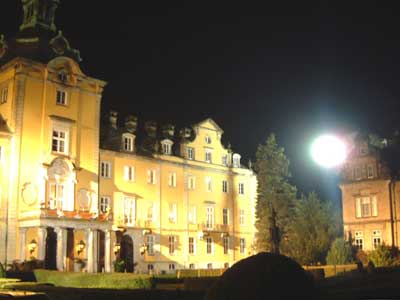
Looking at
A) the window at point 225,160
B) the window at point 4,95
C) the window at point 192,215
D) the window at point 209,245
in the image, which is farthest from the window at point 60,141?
the window at point 225,160

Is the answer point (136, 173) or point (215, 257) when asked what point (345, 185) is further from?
point (136, 173)

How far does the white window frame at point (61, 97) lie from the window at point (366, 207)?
28719 mm

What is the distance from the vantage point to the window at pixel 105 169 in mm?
47466

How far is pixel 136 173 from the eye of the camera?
50.2m

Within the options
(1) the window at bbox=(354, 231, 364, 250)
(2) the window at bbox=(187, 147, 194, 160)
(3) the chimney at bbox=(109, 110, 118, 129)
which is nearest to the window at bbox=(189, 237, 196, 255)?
(2) the window at bbox=(187, 147, 194, 160)

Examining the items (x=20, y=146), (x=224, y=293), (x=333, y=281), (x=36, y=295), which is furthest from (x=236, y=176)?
(x=224, y=293)

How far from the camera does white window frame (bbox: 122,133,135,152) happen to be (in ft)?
164

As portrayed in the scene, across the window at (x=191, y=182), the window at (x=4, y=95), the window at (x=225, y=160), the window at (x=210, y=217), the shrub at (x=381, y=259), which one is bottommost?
the shrub at (x=381, y=259)

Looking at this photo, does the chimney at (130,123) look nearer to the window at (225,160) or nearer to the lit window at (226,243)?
the window at (225,160)

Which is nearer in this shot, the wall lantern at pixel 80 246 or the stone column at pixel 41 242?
the stone column at pixel 41 242

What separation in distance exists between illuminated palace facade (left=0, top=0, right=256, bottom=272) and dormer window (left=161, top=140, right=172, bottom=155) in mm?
132

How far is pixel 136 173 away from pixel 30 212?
12.7 m

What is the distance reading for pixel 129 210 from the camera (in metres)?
49.1

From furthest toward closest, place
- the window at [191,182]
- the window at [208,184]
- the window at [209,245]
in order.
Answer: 1. the window at [208,184]
2. the window at [209,245]
3. the window at [191,182]
